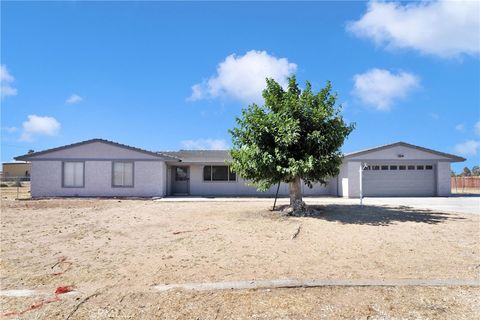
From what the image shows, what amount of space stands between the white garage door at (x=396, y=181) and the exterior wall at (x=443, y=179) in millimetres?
470

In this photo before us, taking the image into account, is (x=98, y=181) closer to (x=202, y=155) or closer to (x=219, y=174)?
(x=202, y=155)

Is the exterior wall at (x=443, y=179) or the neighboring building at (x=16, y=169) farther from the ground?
the neighboring building at (x=16, y=169)

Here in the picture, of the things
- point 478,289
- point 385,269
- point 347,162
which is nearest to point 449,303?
point 478,289

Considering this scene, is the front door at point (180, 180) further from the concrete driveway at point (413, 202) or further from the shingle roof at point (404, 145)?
the shingle roof at point (404, 145)

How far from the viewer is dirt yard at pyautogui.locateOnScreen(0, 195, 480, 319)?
14.7ft

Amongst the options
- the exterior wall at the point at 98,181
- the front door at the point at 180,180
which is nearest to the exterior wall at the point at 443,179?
the front door at the point at 180,180

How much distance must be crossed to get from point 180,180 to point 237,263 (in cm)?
1970

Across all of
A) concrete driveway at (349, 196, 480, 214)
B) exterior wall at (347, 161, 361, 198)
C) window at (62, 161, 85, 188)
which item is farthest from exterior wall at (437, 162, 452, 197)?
window at (62, 161, 85, 188)

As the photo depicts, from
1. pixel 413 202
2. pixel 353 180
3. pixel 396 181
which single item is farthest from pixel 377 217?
pixel 396 181

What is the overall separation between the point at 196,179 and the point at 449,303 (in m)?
21.2

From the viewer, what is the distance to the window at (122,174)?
2258 cm

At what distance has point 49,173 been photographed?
22547 millimetres

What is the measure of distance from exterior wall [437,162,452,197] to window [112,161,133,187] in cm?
2008

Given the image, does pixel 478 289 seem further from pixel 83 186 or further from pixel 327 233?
pixel 83 186
